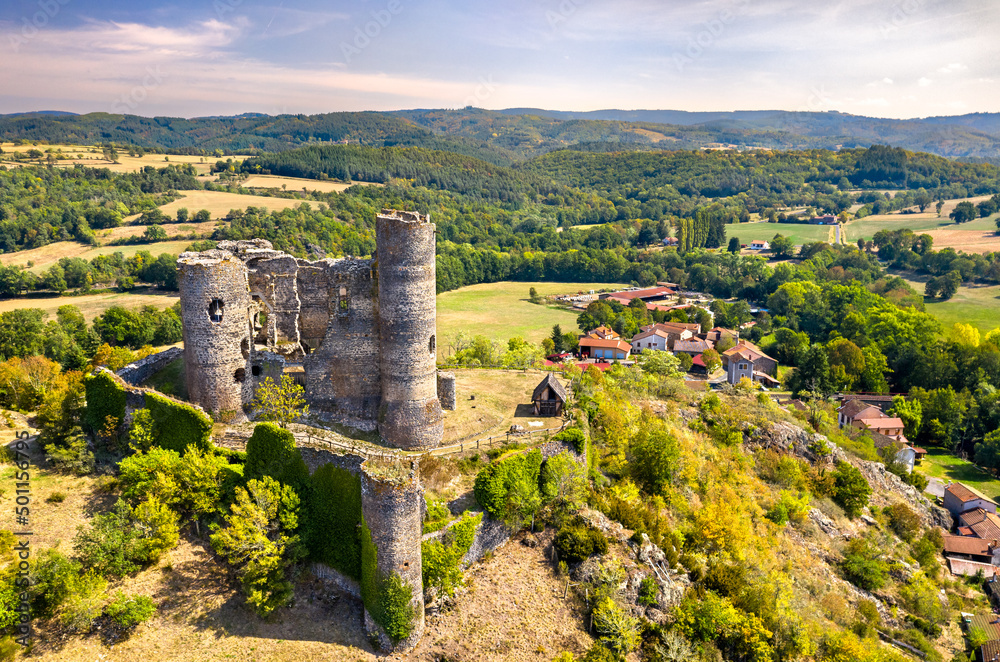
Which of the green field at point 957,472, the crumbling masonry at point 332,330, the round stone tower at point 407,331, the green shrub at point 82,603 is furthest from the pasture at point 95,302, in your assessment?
the green field at point 957,472

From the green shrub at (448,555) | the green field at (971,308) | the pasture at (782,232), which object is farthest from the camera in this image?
the pasture at (782,232)

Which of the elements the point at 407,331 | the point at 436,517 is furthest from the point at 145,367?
the point at 436,517

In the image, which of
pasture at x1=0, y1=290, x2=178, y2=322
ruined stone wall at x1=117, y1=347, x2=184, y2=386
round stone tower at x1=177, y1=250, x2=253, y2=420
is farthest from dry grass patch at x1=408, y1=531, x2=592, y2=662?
pasture at x1=0, y1=290, x2=178, y2=322

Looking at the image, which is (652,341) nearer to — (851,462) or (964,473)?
(851,462)

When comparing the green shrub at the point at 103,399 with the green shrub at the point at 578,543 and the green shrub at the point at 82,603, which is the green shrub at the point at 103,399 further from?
the green shrub at the point at 578,543

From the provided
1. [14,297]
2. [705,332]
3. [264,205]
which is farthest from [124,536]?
[264,205]
